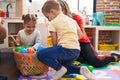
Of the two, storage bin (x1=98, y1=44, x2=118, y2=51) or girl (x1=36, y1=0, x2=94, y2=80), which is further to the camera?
storage bin (x1=98, y1=44, x2=118, y2=51)

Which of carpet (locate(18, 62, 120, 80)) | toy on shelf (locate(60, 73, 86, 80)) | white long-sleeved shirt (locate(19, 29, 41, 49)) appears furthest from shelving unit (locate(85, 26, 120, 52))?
toy on shelf (locate(60, 73, 86, 80))

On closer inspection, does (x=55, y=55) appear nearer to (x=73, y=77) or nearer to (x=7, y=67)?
(x=73, y=77)

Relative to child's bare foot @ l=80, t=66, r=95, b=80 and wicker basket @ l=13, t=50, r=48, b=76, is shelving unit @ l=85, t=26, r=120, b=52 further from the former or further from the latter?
wicker basket @ l=13, t=50, r=48, b=76

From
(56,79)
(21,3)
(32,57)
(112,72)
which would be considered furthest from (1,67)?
(21,3)

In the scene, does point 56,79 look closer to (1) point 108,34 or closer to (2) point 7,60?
(2) point 7,60

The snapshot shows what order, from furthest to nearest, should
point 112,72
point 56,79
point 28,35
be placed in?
point 28,35 < point 112,72 < point 56,79

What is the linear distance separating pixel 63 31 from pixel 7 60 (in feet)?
2.69

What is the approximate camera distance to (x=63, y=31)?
5.30 feet

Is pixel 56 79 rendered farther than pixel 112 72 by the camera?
No

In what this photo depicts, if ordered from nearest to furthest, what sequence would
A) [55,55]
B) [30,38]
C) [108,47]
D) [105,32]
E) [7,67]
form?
[55,55], [7,67], [30,38], [108,47], [105,32]

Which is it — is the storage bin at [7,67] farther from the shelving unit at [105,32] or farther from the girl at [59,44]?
the shelving unit at [105,32]

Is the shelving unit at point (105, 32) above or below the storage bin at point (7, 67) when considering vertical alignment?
above

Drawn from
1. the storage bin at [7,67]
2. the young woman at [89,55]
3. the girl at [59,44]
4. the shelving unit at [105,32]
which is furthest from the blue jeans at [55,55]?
the shelving unit at [105,32]

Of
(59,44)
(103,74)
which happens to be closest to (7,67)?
(59,44)
